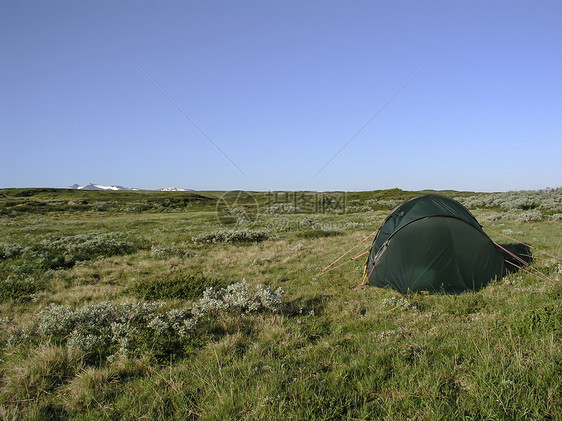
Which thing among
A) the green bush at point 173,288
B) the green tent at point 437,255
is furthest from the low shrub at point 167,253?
the green tent at point 437,255

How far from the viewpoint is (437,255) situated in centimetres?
779

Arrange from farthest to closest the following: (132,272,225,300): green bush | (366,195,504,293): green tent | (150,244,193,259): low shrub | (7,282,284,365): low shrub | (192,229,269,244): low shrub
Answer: (192,229,269,244): low shrub → (150,244,193,259): low shrub → (132,272,225,300): green bush → (366,195,504,293): green tent → (7,282,284,365): low shrub

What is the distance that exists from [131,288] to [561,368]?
32.6ft

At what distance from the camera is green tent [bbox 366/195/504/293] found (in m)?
7.59

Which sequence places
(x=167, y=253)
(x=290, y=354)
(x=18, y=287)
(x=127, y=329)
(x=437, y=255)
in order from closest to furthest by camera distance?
(x=290, y=354) → (x=127, y=329) → (x=437, y=255) → (x=18, y=287) → (x=167, y=253)

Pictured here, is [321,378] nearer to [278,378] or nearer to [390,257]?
[278,378]

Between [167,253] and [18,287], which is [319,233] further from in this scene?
[18,287]

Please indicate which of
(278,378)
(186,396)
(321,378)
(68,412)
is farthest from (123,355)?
(321,378)

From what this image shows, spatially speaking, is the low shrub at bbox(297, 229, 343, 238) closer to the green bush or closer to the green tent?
the green bush

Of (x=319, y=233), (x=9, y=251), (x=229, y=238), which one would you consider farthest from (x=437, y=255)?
(x=9, y=251)

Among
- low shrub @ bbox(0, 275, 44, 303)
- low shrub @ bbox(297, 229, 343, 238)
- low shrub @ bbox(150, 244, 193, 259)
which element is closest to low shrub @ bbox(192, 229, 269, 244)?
low shrub @ bbox(297, 229, 343, 238)

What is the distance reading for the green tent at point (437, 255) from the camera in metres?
7.59

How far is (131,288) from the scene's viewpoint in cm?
947

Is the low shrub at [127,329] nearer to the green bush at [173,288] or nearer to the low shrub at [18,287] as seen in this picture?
the green bush at [173,288]
